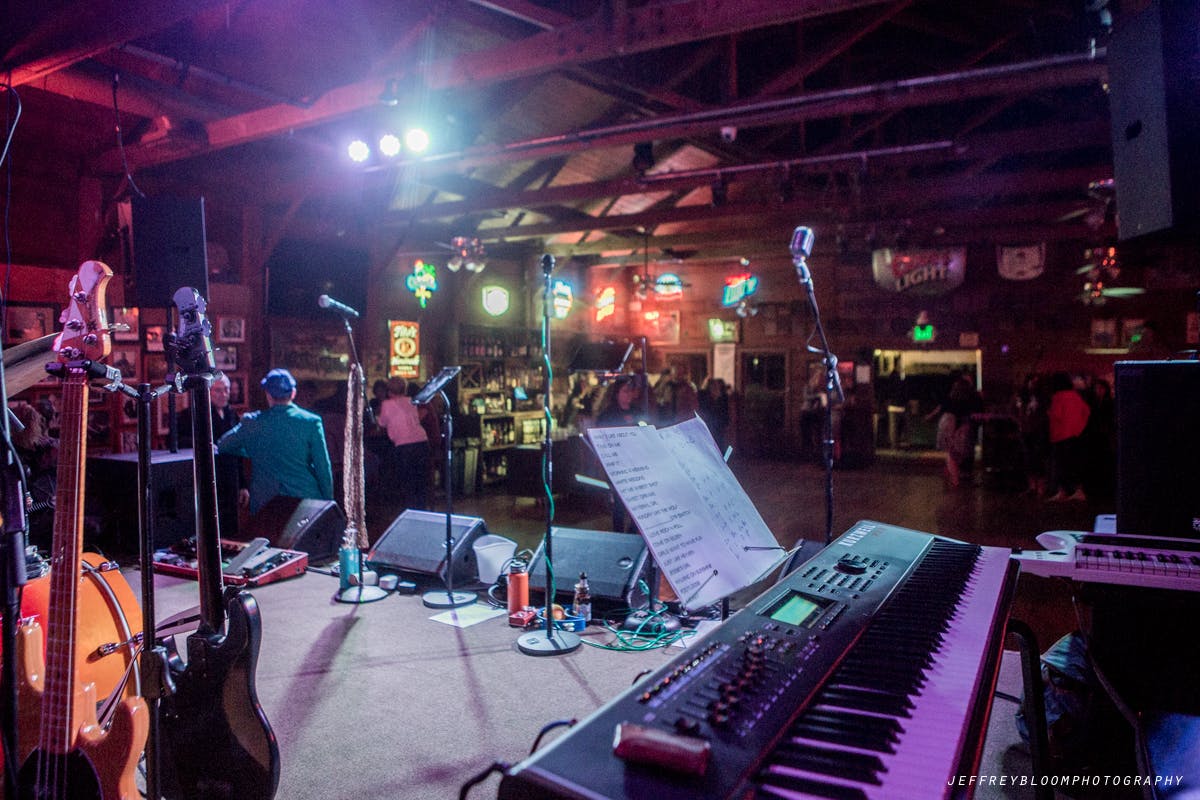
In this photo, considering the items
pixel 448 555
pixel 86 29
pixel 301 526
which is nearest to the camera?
pixel 86 29

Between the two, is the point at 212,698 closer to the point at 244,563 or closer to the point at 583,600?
the point at 583,600

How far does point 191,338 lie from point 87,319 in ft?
0.88

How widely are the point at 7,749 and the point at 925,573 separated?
2131 millimetres

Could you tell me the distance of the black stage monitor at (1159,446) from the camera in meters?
2.26

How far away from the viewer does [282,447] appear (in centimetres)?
491

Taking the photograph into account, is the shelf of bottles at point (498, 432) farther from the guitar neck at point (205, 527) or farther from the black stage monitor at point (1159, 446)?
the black stage monitor at point (1159, 446)

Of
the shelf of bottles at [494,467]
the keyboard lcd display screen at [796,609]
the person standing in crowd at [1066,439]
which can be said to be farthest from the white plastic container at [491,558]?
the person standing in crowd at [1066,439]

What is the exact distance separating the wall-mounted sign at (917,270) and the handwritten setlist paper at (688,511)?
33.0 ft

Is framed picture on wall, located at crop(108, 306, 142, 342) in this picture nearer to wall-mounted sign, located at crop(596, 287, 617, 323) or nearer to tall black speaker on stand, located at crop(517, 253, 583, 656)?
tall black speaker on stand, located at crop(517, 253, 583, 656)

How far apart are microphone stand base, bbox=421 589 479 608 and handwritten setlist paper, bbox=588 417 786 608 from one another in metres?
2.72

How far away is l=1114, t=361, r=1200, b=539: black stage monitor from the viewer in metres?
2.26

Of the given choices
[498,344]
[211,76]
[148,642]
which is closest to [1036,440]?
[498,344]

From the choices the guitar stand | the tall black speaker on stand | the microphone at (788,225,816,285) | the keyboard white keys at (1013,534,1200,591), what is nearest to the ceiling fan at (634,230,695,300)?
the tall black speaker on stand

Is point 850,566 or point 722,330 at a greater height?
point 722,330
